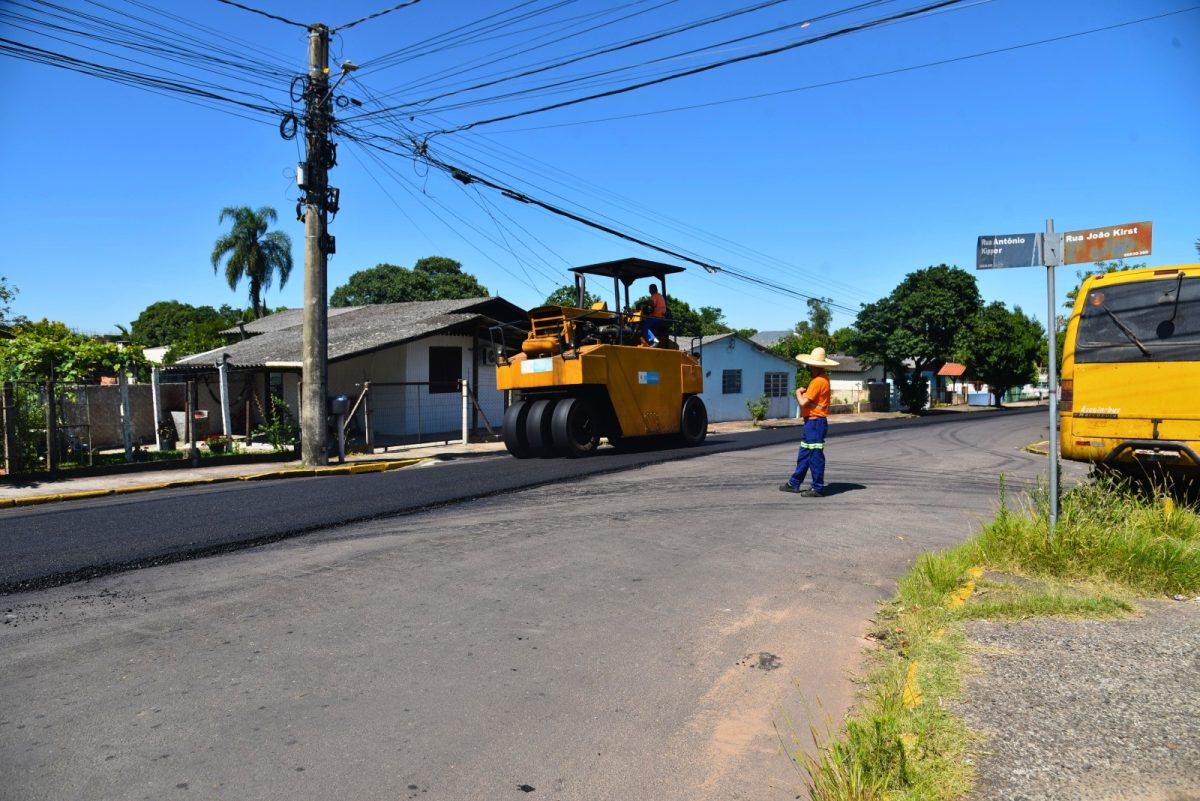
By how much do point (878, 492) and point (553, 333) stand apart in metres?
6.53

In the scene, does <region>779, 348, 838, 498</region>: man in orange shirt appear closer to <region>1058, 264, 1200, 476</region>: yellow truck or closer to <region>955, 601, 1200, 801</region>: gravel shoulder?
<region>1058, 264, 1200, 476</region>: yellow truck

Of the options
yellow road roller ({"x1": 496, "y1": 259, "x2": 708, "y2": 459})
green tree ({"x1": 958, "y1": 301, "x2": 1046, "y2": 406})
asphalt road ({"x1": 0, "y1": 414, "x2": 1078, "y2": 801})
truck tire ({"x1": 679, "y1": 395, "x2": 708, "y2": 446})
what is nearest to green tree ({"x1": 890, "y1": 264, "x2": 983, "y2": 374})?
green tree ({"x1": 958, "y1": 301, "x2": 1046, "y2": 406})

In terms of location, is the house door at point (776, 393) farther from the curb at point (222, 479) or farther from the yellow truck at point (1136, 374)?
the yellow truck at point (1136, 374)

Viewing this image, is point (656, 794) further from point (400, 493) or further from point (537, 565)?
point (400, 493)

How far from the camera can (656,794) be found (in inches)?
122

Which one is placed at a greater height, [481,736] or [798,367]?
[798,367]

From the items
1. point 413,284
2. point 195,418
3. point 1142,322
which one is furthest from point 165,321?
point 1142,322

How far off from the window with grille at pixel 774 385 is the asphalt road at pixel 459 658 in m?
27.4

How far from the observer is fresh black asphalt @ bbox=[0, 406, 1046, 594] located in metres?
6.61

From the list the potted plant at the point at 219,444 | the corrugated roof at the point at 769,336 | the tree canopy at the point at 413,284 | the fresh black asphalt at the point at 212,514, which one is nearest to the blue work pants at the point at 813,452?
the fresh black asphalt at the point at 212,514

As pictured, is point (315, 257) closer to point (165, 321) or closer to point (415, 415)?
point (415, 415)

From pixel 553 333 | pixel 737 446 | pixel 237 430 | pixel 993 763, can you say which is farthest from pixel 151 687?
pixel 237 430

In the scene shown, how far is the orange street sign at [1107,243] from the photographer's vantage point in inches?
218

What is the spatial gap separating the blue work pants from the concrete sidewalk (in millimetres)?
8033
